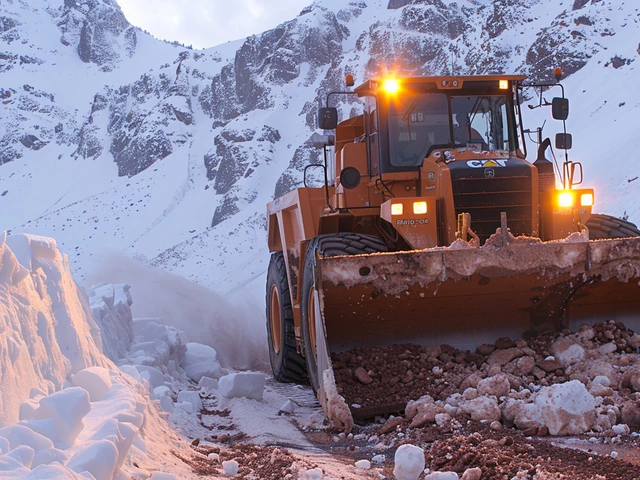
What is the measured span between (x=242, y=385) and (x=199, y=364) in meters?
1.71

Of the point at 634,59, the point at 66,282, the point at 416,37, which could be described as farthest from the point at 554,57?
the point at 66,282

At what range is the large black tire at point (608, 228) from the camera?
7007 millimetres

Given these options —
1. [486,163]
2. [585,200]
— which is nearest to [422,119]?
[486,163]

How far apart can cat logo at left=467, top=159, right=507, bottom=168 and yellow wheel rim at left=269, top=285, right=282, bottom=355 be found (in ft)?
9.95

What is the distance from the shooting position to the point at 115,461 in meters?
3.09

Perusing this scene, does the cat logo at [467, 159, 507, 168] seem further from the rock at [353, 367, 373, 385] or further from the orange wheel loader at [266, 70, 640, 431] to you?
the rock at [353, 367, 373, 385]

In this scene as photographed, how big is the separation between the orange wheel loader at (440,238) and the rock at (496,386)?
2.82ft

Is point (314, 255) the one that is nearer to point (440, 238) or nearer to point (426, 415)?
point (440, 238)

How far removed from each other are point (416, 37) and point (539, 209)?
76.9 m

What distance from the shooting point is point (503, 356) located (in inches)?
225

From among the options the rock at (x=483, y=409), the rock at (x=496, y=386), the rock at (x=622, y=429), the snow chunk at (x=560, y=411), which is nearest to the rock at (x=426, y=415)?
the rock at (x=483, y=409)

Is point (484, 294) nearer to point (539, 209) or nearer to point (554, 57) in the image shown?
point (539, 209)

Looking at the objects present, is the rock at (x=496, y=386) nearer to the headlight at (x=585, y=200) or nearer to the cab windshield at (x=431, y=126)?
the headlight at (x=585, y=200)

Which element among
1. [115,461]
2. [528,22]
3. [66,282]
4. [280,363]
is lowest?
[280,363]
